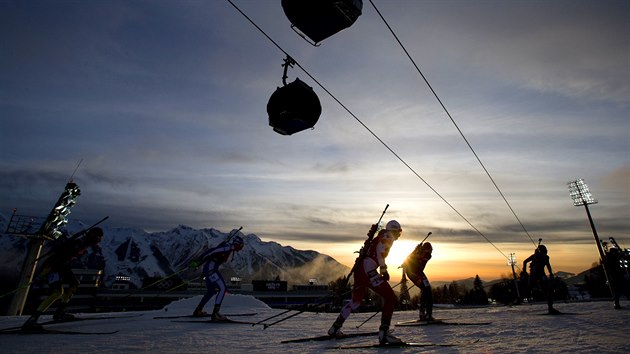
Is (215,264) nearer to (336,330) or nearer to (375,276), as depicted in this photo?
(336,330)

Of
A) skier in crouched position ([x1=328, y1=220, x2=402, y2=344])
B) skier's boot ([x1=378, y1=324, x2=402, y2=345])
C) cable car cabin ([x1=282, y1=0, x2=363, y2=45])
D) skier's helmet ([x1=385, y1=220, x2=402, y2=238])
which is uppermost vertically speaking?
cable car cabin ([x1=282, y1=0, x2=363, y2=45])

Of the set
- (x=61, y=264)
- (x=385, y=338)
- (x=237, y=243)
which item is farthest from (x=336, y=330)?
(x=61, y=264)

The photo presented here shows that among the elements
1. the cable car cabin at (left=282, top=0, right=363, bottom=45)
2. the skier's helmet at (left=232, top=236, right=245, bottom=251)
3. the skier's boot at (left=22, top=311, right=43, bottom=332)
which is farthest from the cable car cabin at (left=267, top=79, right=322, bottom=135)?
the skier's boot at (left=22, top=311, right=43, bottom=332)

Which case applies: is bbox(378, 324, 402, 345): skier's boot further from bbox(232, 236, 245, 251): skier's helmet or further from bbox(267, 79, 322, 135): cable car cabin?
bbox(232, 236, 245, 251): skier's helmet

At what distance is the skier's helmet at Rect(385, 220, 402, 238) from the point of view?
6.42 metres

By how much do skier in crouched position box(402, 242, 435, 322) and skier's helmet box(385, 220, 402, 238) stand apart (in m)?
3.51

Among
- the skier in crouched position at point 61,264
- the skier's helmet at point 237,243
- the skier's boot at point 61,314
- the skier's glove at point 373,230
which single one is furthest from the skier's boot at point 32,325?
the skier's glove at point 373,230

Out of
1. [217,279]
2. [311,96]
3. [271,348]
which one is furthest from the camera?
[217,279]

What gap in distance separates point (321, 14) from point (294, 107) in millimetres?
1993

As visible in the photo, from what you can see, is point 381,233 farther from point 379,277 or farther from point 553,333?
point 553,333

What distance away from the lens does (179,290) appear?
301ft

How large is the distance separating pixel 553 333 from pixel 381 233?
11.9 ft

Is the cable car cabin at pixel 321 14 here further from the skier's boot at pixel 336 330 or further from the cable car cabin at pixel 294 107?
the skier's boot at pixel 336 330

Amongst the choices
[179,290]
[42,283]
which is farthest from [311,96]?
[179,290]
